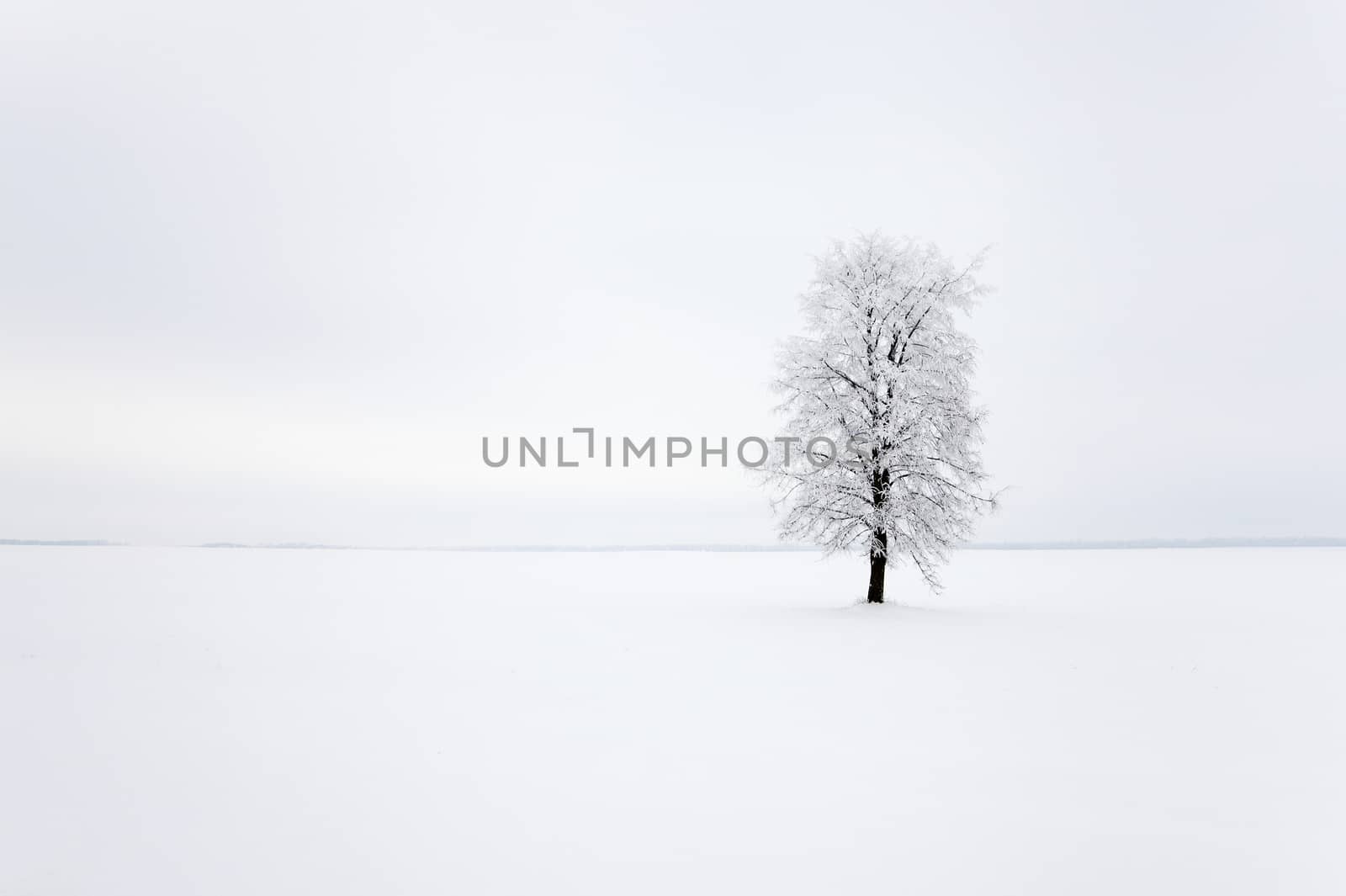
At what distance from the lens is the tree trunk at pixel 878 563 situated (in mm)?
24703

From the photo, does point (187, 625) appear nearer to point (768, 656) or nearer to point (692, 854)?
point (768, 656)

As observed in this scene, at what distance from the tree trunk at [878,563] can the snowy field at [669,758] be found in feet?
15.0

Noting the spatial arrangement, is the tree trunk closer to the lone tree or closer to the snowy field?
the lone tree

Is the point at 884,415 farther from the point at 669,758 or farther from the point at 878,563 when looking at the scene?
the point at 669,758

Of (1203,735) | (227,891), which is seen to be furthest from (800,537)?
(227,891)

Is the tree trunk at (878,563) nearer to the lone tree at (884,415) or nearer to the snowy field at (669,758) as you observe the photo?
the lone tree at (884,415)

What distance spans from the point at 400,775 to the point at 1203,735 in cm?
1113

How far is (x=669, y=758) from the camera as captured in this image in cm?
869

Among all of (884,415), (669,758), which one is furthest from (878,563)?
(669,758)

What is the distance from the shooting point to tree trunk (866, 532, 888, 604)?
24.7 m

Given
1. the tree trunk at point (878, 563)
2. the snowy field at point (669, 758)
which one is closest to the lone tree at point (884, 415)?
the tree trunk at point (878, 563)

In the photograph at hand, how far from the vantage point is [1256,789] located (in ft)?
26.0

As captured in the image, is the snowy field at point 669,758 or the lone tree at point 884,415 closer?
the snowy field at point 669,758

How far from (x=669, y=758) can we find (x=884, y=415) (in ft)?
61.5
